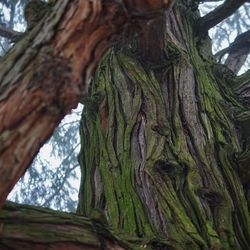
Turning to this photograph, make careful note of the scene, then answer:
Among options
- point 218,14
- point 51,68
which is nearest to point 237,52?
point 218,14

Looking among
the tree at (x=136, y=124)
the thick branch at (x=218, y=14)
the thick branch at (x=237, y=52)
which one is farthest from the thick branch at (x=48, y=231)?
the thick branch at (x=237, y=52)

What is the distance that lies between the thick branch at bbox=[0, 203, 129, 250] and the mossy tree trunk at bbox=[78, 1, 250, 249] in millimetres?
123

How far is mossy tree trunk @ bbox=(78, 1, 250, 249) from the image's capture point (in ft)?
4.83

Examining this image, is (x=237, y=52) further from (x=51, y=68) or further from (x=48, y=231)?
(x=51, y=68)

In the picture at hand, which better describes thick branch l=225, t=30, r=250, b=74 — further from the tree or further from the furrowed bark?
the furrowed bark

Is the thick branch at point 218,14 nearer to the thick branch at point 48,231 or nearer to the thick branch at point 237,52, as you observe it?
the thick branch at point 237,52

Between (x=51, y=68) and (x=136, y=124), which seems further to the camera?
(x=136, y=124)

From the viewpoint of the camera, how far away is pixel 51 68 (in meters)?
0.83

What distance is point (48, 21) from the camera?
0.92m

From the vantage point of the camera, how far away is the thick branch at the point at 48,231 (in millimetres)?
1004

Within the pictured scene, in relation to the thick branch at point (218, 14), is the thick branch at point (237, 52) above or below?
above

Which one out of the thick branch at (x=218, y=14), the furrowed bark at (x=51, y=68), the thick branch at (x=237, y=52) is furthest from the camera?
the thick branch at (x=237, y=52)

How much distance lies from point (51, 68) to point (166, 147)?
0.97 meters

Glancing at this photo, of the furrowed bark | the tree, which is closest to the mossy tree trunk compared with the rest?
the tree
